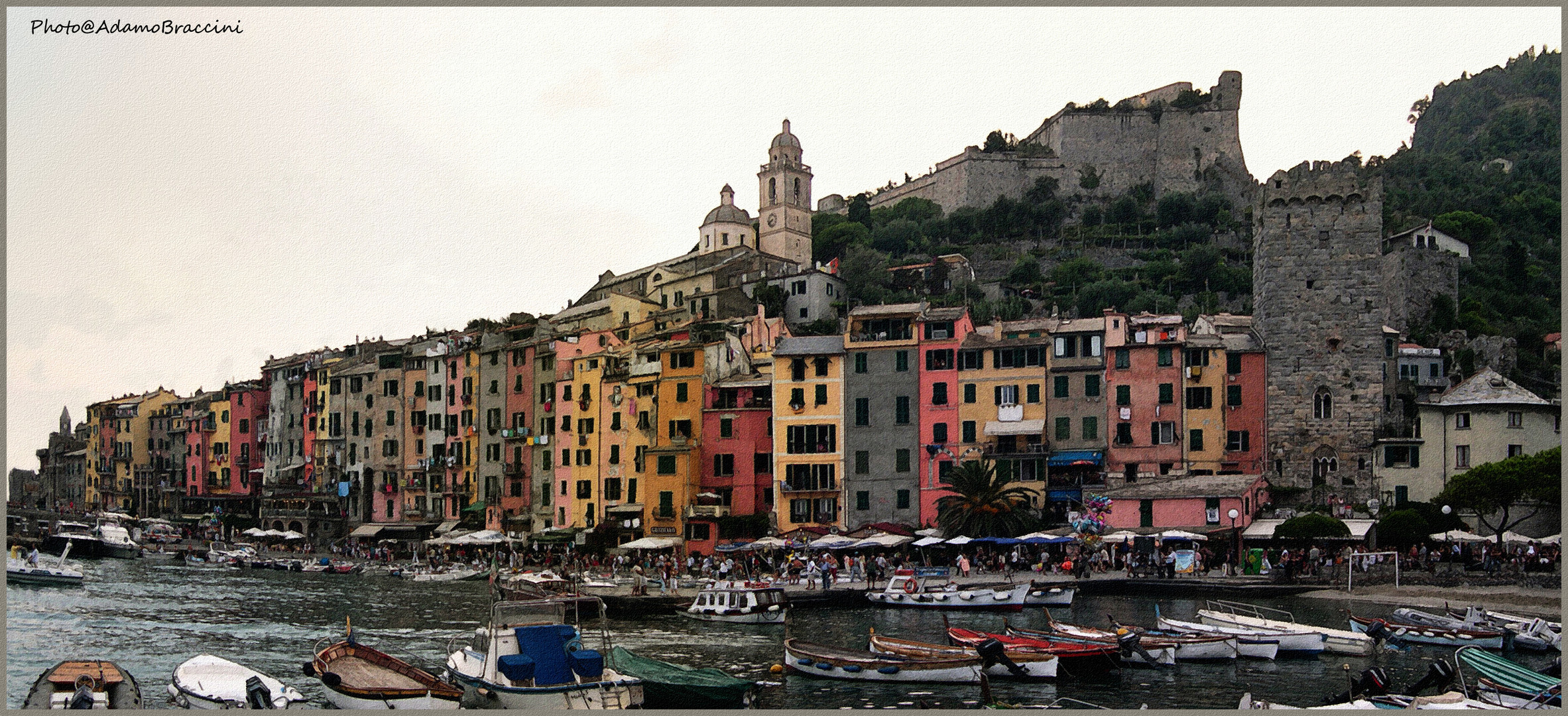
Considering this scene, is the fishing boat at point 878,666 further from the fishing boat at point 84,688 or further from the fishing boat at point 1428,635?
the fishing boat at point 84,688

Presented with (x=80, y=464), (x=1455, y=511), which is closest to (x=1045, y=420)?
(x=1455, y=511)

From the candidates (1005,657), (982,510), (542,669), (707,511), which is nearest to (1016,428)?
(982,510)

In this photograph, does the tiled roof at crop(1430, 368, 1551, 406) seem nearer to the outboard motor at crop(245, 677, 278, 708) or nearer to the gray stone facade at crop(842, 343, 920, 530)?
the gray stone facade at crop(842, 343, 920, 530)

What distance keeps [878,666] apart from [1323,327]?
106 feet

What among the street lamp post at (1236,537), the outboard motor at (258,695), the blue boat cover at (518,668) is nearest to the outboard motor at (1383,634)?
the street lamp post at (1236,537)

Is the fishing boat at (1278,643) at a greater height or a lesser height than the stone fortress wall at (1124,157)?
lesser

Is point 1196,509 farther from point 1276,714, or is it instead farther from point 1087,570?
point 1276,714

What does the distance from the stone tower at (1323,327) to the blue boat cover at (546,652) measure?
1467 inches

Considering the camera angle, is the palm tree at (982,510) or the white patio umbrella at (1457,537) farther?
the palm tree at (982,510)

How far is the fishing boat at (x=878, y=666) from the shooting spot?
31.9m

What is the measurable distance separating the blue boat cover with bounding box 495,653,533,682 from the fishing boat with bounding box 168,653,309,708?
167 inches

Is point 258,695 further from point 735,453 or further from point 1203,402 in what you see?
point 1203,402

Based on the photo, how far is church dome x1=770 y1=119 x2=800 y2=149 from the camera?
112625 mm

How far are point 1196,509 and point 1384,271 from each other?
29461mm
